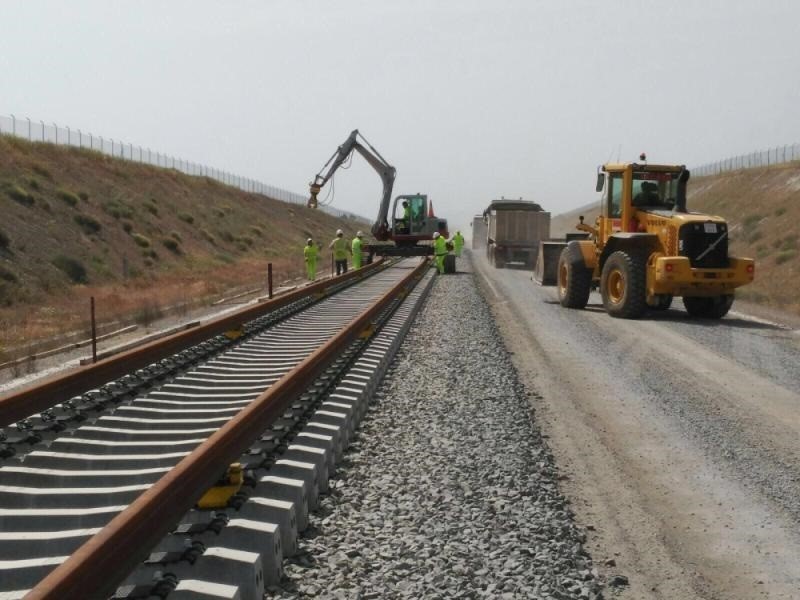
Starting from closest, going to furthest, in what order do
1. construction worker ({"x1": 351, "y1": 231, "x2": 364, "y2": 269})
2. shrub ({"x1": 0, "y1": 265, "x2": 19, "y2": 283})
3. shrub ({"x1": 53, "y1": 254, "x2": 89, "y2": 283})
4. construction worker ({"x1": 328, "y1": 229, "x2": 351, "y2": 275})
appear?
shrub ({"x1": 0, "y1": 265, "x2": 19, "y2": 283}) < construction worker ({"x1": 328, "y1": 229, "x2": 351, "y2": 275}) < shrub ({"x1": 53, "y1": 254, "x2": 89, "y2": 283}) < construction worker ({"x1": 351, "y1": 231, "x2": 364, "y2": 269})

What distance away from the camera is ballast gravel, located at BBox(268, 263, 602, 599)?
407cm

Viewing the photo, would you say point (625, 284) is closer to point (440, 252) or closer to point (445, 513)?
point (445, 513)

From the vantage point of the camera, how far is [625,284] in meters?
15.6

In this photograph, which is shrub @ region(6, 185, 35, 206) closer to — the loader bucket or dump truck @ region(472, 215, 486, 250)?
the loader bucket

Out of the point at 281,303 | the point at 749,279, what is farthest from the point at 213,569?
the point at 749,279

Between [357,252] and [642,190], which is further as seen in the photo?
[357,252]

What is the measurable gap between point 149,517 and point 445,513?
2.07m

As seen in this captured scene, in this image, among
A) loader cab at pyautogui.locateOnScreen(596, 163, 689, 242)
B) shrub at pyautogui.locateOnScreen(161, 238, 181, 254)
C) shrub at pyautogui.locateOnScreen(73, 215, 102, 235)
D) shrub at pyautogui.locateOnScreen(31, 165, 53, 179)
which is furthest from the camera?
shrub at pyautogui.locateOnScreen(161, 238, 181, 254)

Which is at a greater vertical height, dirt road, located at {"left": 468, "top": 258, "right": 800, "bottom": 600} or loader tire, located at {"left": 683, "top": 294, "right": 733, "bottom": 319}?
loader tire, located at {"left": 683, "top": 294, "right": 733, "bottom": 319}

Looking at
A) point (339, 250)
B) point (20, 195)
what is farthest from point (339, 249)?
point (20, 195)

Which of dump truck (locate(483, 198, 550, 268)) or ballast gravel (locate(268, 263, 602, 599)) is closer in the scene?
ballast gravel (locate(268, 263, 602, 599))

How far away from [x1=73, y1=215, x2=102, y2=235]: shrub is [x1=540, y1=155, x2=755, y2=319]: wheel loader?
22.4 meters

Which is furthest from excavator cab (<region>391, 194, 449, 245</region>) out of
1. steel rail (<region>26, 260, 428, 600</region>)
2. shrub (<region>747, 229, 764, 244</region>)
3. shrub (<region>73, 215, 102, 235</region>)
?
steel rail (<region>26, 260, 428, 600</region>)

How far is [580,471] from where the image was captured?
6133 millimetres
